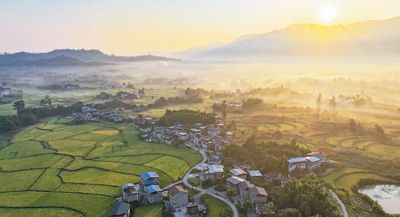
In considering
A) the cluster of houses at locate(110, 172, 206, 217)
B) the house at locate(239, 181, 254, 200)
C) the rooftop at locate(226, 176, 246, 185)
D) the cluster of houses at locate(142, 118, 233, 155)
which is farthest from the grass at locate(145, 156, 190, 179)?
the house at locate(239, 181, 254, 200)

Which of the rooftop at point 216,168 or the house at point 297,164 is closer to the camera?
the rooftop at point 216,168

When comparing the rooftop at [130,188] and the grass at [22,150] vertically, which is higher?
the rooftop at [130,188]

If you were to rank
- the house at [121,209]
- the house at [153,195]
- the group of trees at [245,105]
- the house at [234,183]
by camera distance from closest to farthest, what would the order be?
the house at [121,209] < the house at [153,195] < the house at [234,183] < the group of trees at [245,105]

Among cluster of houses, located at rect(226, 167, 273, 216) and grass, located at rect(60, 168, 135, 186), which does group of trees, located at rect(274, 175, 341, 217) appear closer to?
cluster of houses, located at rect(226, 167, 273, 216)

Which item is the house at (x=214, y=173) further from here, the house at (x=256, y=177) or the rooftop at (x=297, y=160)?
the rooftop at (x=297, y=160)

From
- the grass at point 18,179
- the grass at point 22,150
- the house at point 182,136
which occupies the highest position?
the house at point 182,136

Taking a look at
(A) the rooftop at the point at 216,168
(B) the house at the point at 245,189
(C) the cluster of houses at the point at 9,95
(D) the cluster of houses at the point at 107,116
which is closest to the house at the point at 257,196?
(B) the house at the point at 245,189
